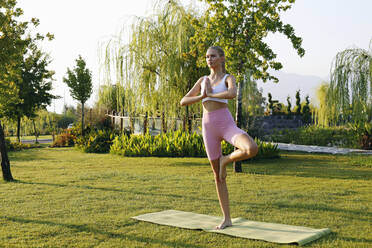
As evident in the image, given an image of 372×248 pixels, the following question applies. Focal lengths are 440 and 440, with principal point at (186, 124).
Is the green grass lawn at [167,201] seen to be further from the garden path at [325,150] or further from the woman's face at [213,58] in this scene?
the garden path at [325,150]

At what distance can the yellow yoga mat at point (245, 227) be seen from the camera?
5008 millimetres

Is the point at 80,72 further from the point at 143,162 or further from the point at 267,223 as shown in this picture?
the point at 267,223

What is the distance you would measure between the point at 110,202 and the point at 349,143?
47.9 feet

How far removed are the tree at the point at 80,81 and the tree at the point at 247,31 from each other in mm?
12886

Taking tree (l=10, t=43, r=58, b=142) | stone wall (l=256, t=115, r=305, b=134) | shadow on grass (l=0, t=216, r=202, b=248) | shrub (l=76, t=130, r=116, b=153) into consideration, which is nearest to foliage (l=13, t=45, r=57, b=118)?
tree (l=10, t=43, r=58, b=142)

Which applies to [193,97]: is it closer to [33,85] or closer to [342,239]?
[342,239]

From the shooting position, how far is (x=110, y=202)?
7418 millimetres

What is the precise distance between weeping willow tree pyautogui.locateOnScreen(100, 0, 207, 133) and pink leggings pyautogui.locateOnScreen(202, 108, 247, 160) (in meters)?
10.4

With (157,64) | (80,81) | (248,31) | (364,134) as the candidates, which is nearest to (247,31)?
(248,31)

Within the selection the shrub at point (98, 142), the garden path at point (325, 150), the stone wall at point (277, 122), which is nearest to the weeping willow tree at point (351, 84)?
the garden path at point (325, 150)

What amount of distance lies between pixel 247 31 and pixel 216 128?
6.76 m

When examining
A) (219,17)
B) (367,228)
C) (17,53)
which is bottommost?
(367,228)

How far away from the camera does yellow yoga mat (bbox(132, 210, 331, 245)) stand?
5.01m

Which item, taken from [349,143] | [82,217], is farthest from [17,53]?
[349,143]
